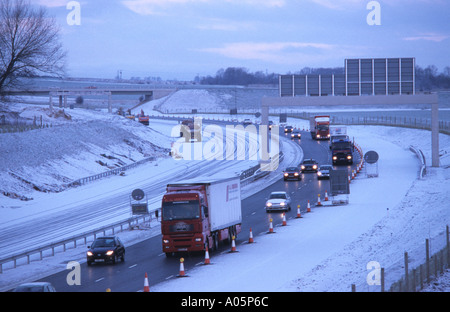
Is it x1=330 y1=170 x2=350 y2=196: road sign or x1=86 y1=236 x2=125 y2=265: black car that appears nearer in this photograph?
x1=86 y1=236 x2=125 y2=265: black car

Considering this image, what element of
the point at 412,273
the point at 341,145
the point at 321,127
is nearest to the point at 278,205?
the point at 412,273

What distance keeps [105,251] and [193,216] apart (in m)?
3.94

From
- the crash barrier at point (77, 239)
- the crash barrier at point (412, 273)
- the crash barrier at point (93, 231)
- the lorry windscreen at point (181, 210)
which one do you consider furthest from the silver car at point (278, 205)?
the crash barrier at point (412, 273)

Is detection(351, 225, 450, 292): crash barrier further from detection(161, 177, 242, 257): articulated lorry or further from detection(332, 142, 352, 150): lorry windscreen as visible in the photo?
detection(332, 142, 352, 150): lorry windscreen

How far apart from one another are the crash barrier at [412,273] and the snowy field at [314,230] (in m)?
0.14

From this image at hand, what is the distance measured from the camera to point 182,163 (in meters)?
75.6

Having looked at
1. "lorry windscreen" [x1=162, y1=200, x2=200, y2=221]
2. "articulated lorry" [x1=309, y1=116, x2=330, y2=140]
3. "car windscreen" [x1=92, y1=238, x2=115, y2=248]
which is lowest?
"car windscreen" [x1=92, y1=238, x2=115, y2=248]

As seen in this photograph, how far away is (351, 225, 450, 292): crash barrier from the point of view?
17312 millimetres

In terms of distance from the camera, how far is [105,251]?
28.4 metres

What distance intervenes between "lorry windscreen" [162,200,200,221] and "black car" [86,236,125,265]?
2.42m

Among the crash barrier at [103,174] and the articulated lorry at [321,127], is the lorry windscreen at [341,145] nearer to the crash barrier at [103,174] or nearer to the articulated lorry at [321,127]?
the crash barrier at [103,174]

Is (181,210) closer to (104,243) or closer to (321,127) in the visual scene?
(104,243)

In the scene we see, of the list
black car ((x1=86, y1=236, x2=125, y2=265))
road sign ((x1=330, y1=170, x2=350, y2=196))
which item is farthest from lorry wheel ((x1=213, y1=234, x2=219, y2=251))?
road sign ((x1=330, y1=170, x2=350, y2=196))

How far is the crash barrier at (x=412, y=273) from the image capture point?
1731 centimetres
